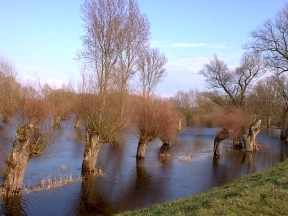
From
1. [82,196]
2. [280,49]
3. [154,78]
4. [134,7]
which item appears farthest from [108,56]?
[154,78]

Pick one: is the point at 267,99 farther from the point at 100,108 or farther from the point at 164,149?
the point at 100,108

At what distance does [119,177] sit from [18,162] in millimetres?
5641

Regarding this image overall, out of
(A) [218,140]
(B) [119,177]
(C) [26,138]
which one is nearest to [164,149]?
(A) [218,140]

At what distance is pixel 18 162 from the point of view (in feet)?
41.2

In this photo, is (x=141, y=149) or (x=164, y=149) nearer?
(x=141, y=149)

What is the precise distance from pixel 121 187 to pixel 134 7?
502 inches

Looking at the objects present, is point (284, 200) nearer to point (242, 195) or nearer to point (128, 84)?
point (242, 195)

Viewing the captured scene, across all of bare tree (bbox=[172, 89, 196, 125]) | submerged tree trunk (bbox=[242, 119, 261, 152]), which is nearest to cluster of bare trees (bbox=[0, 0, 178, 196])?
submerged tree trunk (bbox=[242, 119, 261, 152])

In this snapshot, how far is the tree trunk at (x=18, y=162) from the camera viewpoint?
12.3m

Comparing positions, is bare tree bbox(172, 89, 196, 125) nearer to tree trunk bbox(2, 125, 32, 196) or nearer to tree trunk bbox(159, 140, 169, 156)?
A: tree trunk bbox(159, 140, 169, 156)

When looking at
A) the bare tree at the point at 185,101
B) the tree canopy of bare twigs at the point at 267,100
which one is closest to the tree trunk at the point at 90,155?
the bare tree at the point at 185,101

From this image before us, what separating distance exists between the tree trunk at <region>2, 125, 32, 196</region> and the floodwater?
65 centimetres

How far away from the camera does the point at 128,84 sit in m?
24.5

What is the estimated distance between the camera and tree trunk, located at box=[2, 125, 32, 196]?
483 inches
